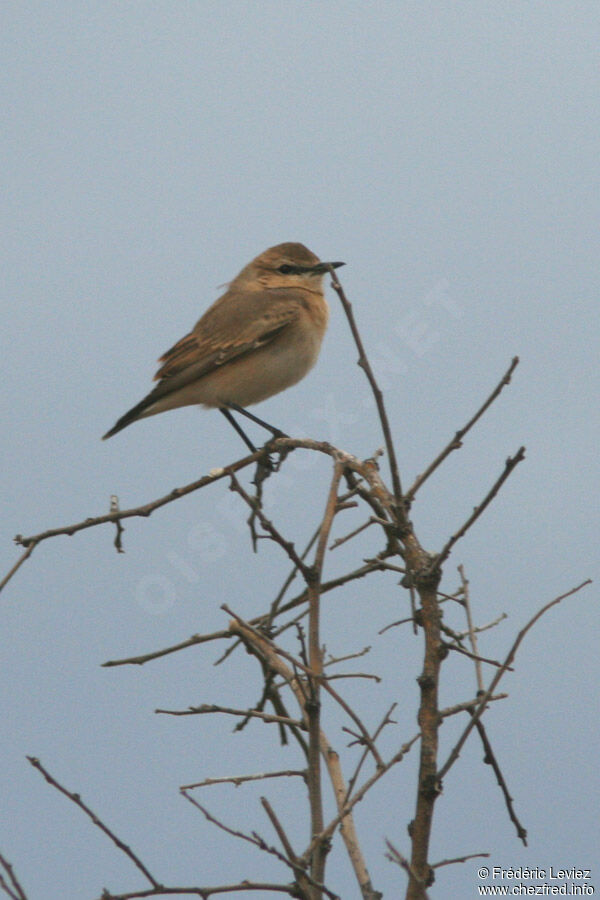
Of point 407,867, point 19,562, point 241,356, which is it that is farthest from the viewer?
point 241,356

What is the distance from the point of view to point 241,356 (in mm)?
7684

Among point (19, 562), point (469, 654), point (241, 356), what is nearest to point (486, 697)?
point (469, 654)

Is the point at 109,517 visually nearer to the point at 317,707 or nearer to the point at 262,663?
the point at 262,663

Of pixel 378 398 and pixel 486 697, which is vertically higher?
pixel 378 398

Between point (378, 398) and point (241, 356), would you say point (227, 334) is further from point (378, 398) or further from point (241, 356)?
point (378, 398)

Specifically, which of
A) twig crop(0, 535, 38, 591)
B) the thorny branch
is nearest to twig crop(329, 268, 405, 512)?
the thorny branch

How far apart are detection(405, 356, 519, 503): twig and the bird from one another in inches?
156

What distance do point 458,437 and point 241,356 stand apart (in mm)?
4245

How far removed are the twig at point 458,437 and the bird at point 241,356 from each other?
156 inches

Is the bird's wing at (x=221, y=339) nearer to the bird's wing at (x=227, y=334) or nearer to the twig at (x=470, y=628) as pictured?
the bird's wing at (x=227, y=334)

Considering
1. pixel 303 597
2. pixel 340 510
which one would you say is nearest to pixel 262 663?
pixel 303 597

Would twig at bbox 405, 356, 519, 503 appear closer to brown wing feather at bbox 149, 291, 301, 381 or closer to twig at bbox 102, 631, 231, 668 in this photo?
twig at bbox 102, 631, 231, 668

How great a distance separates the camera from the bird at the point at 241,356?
7578mm

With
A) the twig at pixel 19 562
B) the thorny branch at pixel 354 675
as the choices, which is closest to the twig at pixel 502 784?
the thorny branch at pixel 354 675
